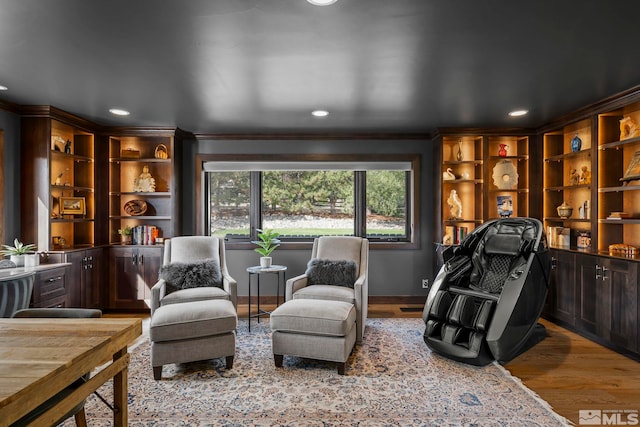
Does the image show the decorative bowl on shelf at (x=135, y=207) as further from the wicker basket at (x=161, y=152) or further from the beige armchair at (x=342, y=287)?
the beige armchair at (x=342, y=287)

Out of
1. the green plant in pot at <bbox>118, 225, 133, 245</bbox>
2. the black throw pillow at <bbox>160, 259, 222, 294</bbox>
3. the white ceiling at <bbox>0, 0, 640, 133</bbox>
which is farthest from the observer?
the green plant in pot at <bbox>118, 225, 133, 245</bbox>

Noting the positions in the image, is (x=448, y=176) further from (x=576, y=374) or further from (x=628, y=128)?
(x=576, y=374)

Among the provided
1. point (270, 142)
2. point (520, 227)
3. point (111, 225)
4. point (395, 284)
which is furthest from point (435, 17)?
point (111, 225)

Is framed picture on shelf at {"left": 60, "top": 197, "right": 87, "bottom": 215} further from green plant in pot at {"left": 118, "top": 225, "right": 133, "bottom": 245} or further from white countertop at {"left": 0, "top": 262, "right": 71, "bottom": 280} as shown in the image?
white countertop at {"left": 0, "top": 262, "right": 71, "bottom": 280}

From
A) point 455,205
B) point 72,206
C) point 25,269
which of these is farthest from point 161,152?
point 455,205

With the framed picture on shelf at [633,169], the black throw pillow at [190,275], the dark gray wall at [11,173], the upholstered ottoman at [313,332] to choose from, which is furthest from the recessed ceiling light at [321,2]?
the dark gray wall at [11,173]

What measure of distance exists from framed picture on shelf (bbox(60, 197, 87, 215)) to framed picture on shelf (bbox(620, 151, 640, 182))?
6.22 m

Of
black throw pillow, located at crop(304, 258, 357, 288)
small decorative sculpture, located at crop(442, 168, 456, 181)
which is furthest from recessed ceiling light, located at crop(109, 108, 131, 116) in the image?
small decorative sculpture, located at crop(442, 168, 456, 181)

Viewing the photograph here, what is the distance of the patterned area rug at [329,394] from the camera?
7.97 ft

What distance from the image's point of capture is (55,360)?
4.29 ft

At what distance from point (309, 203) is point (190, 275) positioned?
233 centimetres

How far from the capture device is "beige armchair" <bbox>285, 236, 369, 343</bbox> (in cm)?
377

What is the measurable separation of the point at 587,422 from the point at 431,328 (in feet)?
4.52

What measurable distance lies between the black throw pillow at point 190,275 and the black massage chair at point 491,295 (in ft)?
7.40
